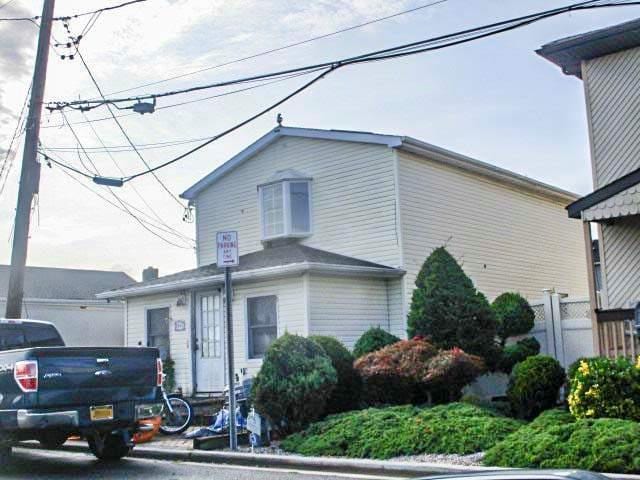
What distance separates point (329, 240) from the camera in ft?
67.1

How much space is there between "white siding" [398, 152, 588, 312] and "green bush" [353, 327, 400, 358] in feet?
6.68

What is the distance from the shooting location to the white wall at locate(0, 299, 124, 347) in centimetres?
3372

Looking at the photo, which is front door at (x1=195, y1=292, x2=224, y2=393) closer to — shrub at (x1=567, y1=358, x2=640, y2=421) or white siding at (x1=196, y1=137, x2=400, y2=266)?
white siding at (x1=196, y1=137, x2=400, y2=266)

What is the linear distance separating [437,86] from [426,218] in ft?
14.2

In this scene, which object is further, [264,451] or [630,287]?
[630,287]

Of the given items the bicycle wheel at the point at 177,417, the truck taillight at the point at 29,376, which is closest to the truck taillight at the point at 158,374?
the truck taillight at the point at 29,376

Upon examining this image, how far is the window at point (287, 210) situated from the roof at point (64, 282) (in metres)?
14.5

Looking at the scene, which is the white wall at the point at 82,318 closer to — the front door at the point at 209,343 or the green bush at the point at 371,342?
the front door at the point at 209,343

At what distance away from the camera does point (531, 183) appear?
23000 millimetres

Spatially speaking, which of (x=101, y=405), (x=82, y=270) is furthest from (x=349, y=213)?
(x=82, y=270)

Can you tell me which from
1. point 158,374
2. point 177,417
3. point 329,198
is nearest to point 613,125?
point 329,198

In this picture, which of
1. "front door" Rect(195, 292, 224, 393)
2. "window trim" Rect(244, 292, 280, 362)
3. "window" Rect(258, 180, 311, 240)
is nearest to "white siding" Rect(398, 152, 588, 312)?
"window" Rect(258, 180, 311, 240)

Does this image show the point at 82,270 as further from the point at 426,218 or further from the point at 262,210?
the point at 426,218

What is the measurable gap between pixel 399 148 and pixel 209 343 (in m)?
6.41
